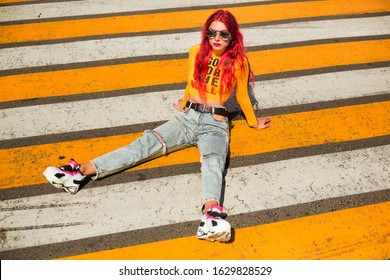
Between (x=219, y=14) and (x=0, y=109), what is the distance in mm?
2613

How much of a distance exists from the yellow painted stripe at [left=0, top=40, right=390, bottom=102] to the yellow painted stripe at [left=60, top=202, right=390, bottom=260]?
215 cm

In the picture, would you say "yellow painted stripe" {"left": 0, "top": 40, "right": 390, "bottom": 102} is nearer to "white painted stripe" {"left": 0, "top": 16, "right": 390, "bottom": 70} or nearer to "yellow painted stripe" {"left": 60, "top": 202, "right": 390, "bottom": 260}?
"white painted stripe" {"left": 0, "top": 16, "right": 390, "bottom": 70}

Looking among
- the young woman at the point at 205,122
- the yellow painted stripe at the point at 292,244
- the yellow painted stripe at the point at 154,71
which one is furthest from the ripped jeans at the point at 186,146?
the yellow painted stripe at the point at 154,71

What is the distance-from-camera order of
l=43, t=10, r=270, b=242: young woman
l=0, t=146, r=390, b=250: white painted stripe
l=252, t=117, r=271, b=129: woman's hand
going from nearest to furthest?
1. l=0, t=146, r=390, b=250: white painted stripe
2. l=43, t=10, r=270, b=242: young woman
3. l=252, t=117, r=271, b=129: woman's hand

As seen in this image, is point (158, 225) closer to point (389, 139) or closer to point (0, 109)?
point (0, 109)

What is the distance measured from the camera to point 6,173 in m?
3.48

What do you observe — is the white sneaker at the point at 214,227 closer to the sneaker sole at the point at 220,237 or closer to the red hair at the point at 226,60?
the sneaker sole at the point at 220,237

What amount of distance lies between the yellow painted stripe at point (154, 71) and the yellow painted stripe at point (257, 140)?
85 centimetres

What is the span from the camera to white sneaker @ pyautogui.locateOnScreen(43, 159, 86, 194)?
3.18 m

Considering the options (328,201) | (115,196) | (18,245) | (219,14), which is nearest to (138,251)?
(115,196)

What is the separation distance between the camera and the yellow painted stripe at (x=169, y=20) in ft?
16.9

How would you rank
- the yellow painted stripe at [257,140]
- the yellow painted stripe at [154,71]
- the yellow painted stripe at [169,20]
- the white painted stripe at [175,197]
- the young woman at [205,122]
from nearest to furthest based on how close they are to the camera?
the white painted stripe at [175,197] → the young woman at [205,122] → the yellow painted stripe at [257,140] → the yellow painted stripe at [154,71] → the yellow painted stripe at [169,20]

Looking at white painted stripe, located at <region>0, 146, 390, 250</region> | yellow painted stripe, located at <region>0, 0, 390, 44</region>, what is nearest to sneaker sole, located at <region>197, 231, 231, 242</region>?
white painted stripe, located at <region>0, 146, 390, 250</region>

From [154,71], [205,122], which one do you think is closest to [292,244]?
[205,122]
